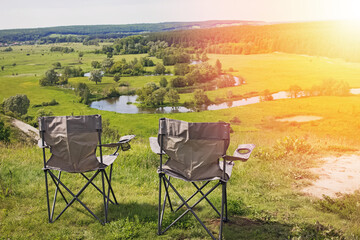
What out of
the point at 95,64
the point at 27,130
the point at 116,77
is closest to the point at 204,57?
the point at 116,77

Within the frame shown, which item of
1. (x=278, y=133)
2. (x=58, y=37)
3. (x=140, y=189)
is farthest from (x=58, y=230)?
(x=58, y=37)

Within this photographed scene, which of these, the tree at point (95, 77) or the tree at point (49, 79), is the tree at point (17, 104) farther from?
the tree at point (95, 77)

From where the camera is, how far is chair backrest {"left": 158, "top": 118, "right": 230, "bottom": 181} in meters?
2.58

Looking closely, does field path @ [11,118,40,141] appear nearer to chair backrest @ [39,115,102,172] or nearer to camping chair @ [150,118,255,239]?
chair backrest @ [39,115,102,172]

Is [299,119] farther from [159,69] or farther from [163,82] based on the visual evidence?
[159,69]

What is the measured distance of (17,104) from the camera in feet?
56.7

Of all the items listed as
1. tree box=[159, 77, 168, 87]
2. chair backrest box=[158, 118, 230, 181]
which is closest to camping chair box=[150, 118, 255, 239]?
chair backrest box=[158, 118, 230, 181]

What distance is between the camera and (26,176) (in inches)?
172

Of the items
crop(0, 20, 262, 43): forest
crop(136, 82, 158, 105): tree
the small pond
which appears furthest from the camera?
crop(0, 20, 262, 43): forest

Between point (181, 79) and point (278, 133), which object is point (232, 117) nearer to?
point (278, 133)

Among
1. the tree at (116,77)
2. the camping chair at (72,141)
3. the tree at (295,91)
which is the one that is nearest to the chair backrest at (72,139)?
the camping chair at (72,141)

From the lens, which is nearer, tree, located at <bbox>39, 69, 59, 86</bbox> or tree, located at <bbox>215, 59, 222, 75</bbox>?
tree, located at <bbox>215, 59, 222, 75</bbox>

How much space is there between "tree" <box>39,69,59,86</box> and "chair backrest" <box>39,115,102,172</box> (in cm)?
1689

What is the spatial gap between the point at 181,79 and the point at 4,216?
14.7 m
